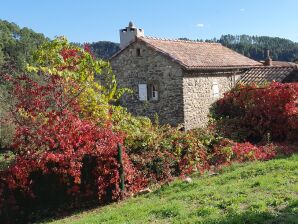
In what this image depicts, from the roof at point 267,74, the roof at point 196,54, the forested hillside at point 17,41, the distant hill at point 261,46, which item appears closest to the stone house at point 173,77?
the roof at point 196,54

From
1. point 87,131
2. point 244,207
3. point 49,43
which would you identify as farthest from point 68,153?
point 244,207

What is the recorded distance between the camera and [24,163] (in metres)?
8.96

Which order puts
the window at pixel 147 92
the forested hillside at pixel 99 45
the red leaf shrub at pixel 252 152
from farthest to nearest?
the forested hillside at pixel 99 45 < the window at pixel 147 92 < the red leaf shrub at pixel 252 152

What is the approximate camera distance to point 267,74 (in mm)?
23562

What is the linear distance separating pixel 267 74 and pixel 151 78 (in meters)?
7.21

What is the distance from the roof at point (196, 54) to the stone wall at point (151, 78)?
15.1 inches

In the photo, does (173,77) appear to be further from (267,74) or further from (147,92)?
(267,74)

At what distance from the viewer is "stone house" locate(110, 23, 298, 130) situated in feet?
66.9

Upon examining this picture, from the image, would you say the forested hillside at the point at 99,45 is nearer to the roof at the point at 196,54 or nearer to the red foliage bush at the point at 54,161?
the roof at the point at 196,54

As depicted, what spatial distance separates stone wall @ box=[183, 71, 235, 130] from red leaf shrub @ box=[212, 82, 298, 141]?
4688mm

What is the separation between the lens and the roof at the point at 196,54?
2064 cm

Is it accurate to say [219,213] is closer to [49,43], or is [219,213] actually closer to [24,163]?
[24,163]

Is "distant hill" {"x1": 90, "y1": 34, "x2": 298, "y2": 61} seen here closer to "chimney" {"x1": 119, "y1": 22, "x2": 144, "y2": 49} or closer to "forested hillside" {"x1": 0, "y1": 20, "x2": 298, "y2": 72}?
"forested hillside" {"x1": 0, "y1": 20, "x2": 298, "y2": 72}

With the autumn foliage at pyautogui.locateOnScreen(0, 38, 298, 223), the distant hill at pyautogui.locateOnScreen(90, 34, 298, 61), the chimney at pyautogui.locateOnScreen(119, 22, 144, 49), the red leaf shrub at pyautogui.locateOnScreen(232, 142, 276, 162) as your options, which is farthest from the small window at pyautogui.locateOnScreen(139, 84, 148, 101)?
the distant hill at pyautogui.locateOnScreen(90, 34, 298, 61)
